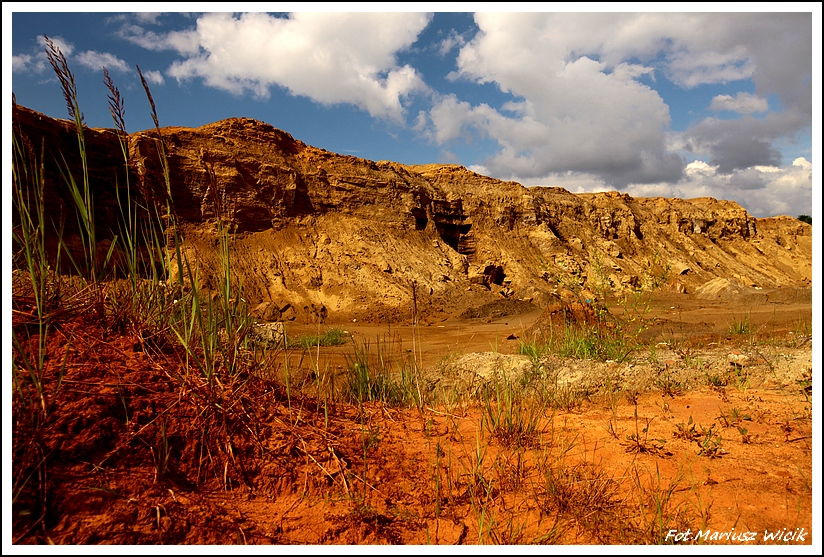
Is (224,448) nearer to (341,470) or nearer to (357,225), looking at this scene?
(341,470)

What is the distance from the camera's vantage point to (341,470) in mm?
2094

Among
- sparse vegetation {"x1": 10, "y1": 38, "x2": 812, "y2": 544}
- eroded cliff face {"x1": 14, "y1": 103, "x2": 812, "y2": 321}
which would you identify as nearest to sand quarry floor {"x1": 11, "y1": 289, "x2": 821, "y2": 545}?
sparse vegetation {"x1": 10, "y1": 38, "x2": 812, "y2": 544}

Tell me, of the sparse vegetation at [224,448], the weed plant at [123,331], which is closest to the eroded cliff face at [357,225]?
the weed plant at [123,331]

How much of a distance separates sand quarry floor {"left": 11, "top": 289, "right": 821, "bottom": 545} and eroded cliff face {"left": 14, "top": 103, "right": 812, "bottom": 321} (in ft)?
34.2

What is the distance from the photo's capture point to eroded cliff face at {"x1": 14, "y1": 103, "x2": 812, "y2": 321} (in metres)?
17.3

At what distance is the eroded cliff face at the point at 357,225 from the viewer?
680 inches

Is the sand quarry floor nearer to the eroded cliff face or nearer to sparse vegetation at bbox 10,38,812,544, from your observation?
sparse vegetation at bbox 10,38,812,544

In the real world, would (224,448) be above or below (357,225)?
below

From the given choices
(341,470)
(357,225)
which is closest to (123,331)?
(341,470)

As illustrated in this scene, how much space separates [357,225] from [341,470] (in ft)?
68.1

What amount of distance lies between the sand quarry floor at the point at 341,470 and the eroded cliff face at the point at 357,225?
10411mm

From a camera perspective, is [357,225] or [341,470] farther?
[357,225]

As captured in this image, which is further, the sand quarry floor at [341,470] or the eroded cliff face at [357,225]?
the eroded cliff face at [357,225]

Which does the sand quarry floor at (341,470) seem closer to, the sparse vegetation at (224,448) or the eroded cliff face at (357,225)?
the sparse vegetation at (224,448)
